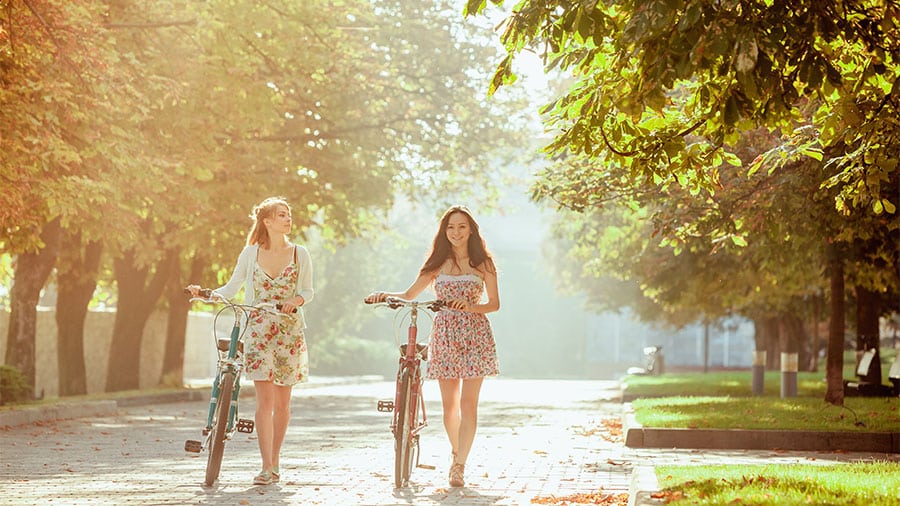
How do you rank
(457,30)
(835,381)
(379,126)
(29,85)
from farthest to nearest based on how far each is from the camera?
(457,30), (379,126), (835,381), (29,85)

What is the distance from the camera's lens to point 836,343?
20750 mm

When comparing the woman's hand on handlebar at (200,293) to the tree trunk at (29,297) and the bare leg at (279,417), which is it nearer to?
the bare leg at (279,417)

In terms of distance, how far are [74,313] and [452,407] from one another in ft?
58.8

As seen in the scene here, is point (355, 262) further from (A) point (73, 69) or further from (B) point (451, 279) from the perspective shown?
(B) point (451, 279)

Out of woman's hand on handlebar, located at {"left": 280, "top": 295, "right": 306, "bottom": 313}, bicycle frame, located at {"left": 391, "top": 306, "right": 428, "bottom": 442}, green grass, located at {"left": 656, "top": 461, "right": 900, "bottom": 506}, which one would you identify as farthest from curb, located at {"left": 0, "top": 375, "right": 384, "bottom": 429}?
green grass, located at {"left": 656, "top": 461, "right": 900, "bottom": 506}

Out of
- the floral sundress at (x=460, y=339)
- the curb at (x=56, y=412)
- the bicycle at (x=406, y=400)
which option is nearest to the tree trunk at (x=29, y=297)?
the curb at (x=56, y=412)

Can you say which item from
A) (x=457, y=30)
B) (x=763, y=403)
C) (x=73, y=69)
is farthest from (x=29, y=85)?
(x=457, y=30)

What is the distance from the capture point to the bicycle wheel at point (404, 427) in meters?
9.77

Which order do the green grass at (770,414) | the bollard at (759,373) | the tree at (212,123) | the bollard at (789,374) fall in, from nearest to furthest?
the green grass at (770,414)
the tree at (212,123)
the bollard at (789,374)
the bollard at (759,373)

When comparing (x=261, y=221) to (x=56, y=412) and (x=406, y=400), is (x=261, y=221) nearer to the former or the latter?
(x=406, y=400)

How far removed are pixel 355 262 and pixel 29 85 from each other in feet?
128

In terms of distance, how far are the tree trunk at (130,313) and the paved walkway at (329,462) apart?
25.4ft

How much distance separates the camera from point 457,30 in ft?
101

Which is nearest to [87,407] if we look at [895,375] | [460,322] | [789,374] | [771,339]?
[789,374]
